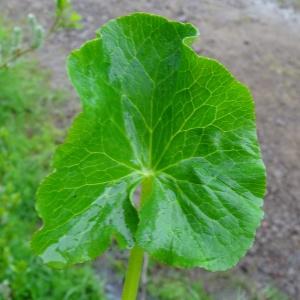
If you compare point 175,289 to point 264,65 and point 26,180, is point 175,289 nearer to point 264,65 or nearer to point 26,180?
point 26,180

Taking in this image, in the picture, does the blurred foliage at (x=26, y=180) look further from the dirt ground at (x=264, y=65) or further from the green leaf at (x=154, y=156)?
the green leaf at (x=154, y=156)

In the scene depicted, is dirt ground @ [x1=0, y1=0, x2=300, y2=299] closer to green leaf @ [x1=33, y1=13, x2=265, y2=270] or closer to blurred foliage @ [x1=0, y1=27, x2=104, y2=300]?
blurred foliage @ [x1=0, y1=27, x2=104, y2=300]

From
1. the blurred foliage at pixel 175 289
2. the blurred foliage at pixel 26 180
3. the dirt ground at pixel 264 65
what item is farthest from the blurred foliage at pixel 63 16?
the dirt ground at pixel 264 65

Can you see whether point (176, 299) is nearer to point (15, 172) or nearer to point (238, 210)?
point (15, 172)

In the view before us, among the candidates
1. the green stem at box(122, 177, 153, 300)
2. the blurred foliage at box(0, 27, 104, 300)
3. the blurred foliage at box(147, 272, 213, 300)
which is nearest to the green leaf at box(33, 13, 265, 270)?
the green stem at box(122, 177, 153, 300)

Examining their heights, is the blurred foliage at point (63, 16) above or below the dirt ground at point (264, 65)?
above
